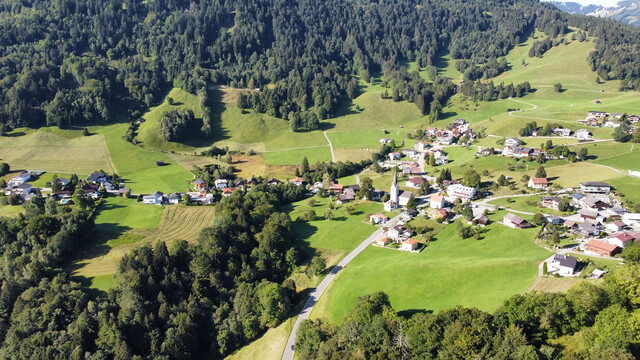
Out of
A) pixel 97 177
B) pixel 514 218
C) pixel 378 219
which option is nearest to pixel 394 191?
pixel 378 219

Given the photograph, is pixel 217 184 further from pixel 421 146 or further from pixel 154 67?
pixel 154 67

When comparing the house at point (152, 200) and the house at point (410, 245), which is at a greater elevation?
the house at point (410, 245)

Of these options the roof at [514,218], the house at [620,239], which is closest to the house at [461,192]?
the roof at [514,218]

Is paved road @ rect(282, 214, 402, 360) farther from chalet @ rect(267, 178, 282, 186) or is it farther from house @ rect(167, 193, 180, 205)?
house @ rect(167, 193, 180, 205)

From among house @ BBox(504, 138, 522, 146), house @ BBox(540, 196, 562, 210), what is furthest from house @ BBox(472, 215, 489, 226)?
house @ BBox(504, 138, 522, 146)

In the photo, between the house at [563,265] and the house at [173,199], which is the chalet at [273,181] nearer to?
the house at [173,199]
